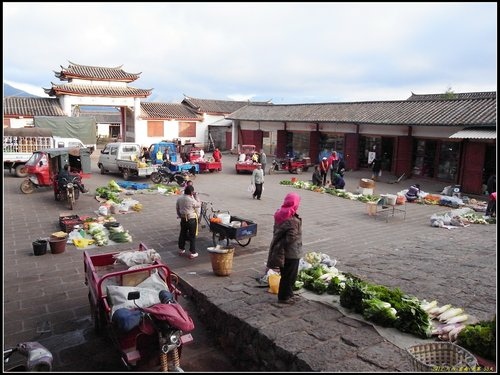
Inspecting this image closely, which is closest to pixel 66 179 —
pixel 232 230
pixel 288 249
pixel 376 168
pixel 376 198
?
pixel 232 230

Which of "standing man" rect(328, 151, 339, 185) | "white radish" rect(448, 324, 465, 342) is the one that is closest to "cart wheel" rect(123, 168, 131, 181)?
"standing man" rect(328, 151, 339, 185)

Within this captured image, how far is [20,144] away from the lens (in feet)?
67.0

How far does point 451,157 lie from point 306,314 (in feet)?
56.4

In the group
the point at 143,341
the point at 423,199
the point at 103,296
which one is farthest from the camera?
the point at 423,199

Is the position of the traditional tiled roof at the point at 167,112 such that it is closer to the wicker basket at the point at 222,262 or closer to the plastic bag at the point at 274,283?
the wicker basket at the point at 222,262

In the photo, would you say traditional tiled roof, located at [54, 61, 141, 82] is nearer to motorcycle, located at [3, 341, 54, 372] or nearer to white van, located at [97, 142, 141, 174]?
white van, located at [97, 142, 141, 174]

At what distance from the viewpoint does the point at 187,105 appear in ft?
128

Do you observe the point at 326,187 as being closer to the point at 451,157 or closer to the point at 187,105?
the point at 451,157

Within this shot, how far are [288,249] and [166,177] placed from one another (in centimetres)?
1439

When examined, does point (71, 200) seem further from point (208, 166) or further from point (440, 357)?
point (440, 357)

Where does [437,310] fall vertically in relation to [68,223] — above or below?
above

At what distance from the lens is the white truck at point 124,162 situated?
1934 centimetres

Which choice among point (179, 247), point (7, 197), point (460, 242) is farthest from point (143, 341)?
point (7, 197)

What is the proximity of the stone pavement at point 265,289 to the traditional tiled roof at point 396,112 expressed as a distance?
6.87 meters
